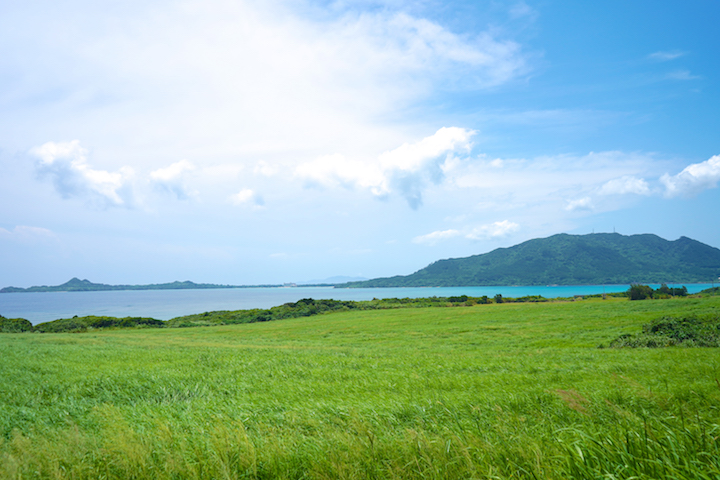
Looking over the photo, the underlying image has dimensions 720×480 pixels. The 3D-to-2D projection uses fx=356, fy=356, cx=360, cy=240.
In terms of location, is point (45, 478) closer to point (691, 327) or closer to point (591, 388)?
point (591, 388)

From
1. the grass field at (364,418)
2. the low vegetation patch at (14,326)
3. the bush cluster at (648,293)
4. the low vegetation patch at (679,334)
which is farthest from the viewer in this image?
the bush cluster at (648,293)

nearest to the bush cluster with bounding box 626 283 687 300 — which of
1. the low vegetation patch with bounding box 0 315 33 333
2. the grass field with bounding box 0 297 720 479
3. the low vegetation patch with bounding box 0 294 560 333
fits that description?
the low vegetation patch with bounding box 0 294 560 333

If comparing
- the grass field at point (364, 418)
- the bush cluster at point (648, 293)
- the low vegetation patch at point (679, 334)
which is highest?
the grass field at point (364, 418)

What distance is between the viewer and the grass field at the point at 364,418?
13.3 feet

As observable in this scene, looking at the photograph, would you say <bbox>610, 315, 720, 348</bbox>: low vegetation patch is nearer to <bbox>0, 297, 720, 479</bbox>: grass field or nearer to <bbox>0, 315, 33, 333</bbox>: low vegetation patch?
<bbox>0, 297, 720, 479</bbox>: grass field

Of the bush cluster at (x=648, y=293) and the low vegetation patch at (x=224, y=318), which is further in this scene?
the bush cluster at (x=648, y=293)

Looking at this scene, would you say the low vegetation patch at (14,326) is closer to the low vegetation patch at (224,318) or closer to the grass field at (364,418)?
the low vegetation patch at (224,318)

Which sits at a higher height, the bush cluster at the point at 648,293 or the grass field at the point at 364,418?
the grass field at the point at 364,418

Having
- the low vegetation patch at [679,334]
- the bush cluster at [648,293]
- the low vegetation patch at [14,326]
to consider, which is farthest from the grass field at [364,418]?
the bush cluster at [648,293]

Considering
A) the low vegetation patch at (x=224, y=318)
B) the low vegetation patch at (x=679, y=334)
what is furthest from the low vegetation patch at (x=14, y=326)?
the low vegetation patch at (x=679, y=334)

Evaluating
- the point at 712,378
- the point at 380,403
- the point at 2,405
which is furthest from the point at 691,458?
the point at 2,405

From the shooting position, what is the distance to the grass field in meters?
4.04

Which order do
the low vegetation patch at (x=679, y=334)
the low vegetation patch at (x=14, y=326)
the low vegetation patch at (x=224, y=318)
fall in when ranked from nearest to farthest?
the low vegetation patch at (x=679, y=334), the low vegetation patch at (x=14, y=326), the low vegetation patch at (x=224, y=318)

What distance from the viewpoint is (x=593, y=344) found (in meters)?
22.1
